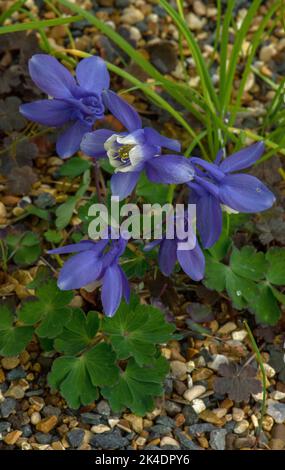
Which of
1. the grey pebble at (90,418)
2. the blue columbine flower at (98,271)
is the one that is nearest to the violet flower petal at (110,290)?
the blue columbine flower at (98,271)

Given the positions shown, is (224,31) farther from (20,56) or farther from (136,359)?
(136,359)

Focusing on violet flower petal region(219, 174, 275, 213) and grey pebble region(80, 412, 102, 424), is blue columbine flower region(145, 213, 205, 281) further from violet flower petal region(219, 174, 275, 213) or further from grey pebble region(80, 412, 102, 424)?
grey pebble region(80, 412, 102, 424)

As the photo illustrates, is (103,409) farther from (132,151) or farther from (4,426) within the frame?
(132,151)

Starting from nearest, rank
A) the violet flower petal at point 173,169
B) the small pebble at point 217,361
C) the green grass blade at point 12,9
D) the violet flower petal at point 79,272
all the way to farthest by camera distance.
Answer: the violet flower petal at point 173,169 < the violet flower petal at point 79,272 < the small pebble at point 217,361 < the green grass blade at point 12,9

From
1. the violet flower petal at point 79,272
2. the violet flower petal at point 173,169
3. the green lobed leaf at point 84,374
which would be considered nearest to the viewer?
the violet flower petal at point 173,169

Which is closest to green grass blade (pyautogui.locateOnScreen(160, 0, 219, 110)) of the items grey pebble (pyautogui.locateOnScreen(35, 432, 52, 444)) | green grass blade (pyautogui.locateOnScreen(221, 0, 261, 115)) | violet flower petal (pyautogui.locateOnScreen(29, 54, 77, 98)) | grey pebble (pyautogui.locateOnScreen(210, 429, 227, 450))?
green grass blade (pyautogui.locateOnScreen(221, 0, 261, 115))

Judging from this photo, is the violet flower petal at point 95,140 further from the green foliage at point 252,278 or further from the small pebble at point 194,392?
the small pebble at point 194,392
